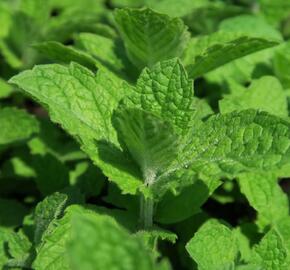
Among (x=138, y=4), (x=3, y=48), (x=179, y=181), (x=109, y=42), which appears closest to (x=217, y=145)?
(x=179, y=181)

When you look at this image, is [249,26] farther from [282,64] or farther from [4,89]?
[4,89]

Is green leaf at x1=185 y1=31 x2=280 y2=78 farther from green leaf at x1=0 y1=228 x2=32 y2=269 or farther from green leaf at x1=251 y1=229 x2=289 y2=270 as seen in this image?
green leaf at x1=0 y1=228 x2=32 y2=269

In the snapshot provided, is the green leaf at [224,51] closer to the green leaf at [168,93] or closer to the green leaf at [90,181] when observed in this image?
the green leaf at [168,93]

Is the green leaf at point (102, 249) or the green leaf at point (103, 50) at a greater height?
the green leaf at point (102, 249)

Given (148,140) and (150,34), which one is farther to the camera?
(150,34)

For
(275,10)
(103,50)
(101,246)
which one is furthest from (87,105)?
(275,10)

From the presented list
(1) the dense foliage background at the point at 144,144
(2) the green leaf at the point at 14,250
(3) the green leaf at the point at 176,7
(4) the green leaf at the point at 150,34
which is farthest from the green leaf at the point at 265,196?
(3) the green leaf at the point at 176,7
